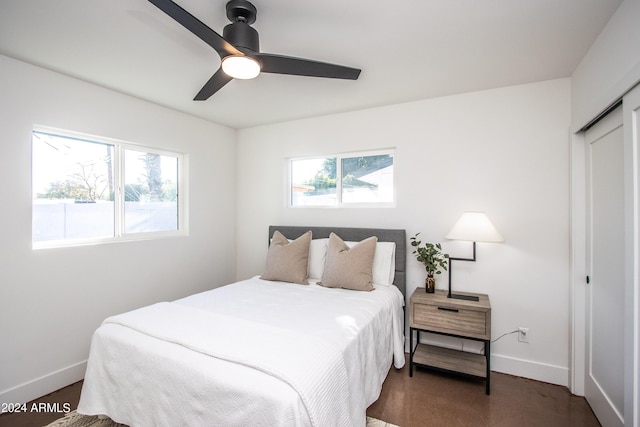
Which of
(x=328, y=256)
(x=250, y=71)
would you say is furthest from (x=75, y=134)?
(x=328, y=256)

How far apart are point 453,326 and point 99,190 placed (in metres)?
3.40

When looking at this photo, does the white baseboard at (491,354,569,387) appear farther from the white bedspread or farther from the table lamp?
the white bedspread

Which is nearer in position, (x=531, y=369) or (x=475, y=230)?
(x=475, y=230)

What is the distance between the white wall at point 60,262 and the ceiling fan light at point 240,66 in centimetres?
173

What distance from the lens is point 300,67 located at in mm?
1729

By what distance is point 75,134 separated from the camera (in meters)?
2.53

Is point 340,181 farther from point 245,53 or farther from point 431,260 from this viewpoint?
point 245,53

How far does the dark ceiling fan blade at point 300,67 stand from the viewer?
5.29ft

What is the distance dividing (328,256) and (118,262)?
79.2 inches

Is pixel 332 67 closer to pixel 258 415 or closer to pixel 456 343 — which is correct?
pixel 258 415

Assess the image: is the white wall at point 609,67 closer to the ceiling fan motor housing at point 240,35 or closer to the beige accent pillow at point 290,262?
the ceiling fan motor housing at point 240,35

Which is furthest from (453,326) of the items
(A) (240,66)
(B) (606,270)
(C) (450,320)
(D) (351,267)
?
(A) (240,66)

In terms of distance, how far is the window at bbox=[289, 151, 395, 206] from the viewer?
10.5 ft

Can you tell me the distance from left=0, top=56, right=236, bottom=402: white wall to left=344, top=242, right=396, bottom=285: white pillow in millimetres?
2198
